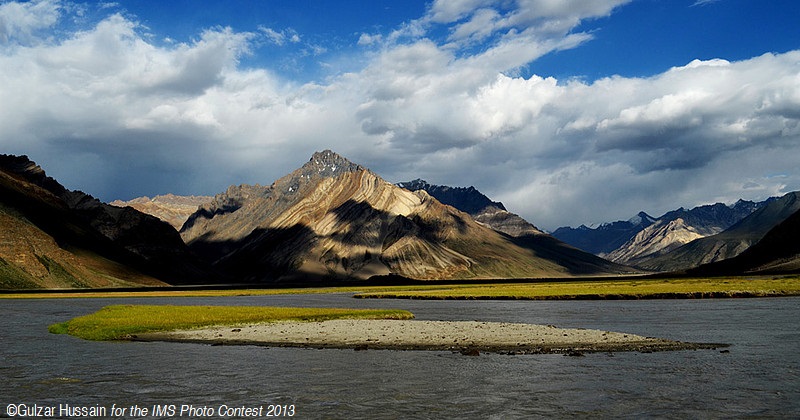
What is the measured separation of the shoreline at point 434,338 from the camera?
50.5 meters

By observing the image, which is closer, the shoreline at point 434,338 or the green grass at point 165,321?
the shoreline at point 434,338

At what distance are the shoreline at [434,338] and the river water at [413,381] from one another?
275cm

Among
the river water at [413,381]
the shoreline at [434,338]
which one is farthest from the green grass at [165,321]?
the river water at [413,381]

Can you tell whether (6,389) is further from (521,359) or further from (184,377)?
(521,359)

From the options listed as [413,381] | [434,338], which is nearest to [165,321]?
[434,338]

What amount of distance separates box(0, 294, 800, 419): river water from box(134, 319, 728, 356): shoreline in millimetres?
2752

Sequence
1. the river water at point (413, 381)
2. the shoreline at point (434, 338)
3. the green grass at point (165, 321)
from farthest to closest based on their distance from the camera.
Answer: the green grass at point (165, 321) → the shoreline at point (434, 338) → the river water at point (413, 381)

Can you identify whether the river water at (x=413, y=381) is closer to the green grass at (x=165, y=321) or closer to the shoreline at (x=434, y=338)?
the shoreline at (x=434, y=338)

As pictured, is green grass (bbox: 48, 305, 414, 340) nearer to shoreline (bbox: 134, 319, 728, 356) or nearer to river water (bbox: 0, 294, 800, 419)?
shoreline (bbox: 134, 319, 728, 356)

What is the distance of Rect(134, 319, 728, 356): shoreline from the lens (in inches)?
1987

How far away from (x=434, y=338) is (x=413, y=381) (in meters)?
22.3

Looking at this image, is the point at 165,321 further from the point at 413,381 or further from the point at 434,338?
the point at 413,381

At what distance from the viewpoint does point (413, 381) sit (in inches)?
1435

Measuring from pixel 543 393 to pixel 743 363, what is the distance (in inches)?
676
